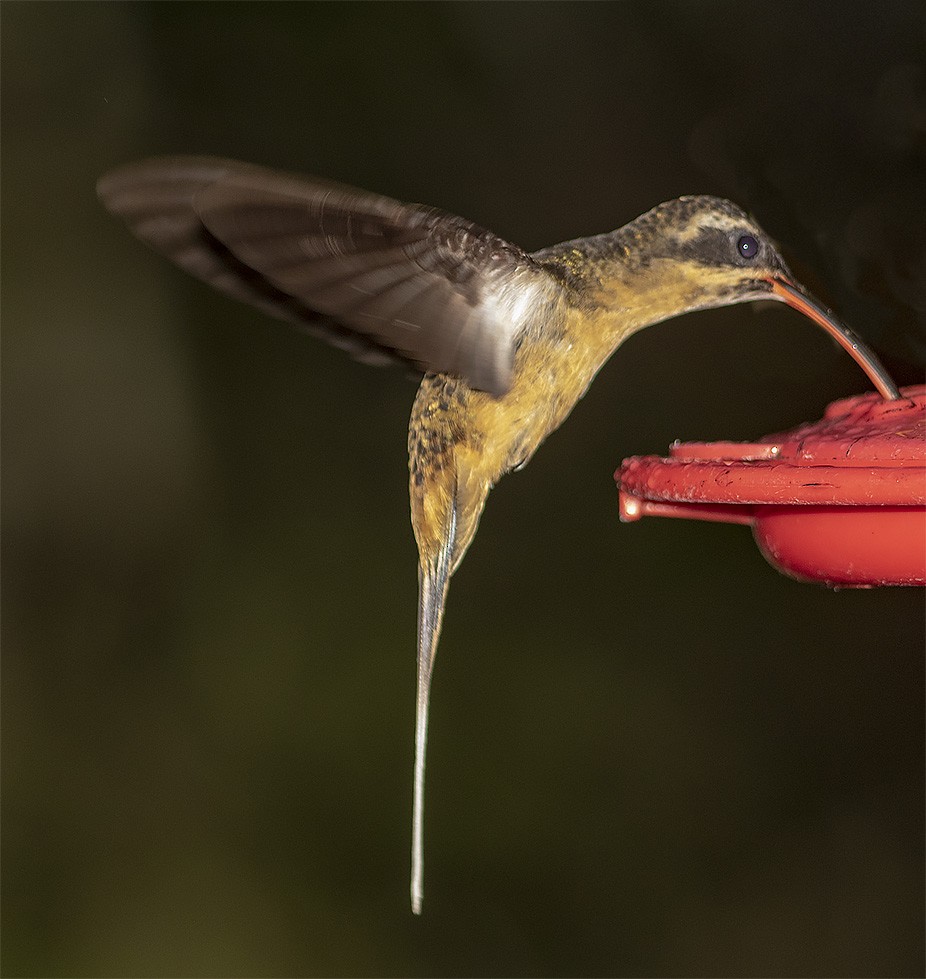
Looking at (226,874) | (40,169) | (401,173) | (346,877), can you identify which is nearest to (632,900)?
(346,877)

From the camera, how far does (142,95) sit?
Answer: 187 inches

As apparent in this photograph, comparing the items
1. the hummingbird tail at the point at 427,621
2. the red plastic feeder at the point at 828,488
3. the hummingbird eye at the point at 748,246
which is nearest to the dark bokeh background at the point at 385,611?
the hummingbird tail at the point at 427,621

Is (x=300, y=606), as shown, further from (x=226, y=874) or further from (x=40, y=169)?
(x=40, y=169)

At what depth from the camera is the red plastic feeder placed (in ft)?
4.54

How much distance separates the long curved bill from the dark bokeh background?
3158mm

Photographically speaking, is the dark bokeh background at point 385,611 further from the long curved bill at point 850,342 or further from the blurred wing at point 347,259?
the long curved bill at point 850,342

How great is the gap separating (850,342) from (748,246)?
0.90ft

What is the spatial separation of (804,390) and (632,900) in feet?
7.75

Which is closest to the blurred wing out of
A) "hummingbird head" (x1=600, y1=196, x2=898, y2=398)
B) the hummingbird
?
the hummingbird

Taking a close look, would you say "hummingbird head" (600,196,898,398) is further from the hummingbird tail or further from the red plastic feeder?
the hummingbird tail

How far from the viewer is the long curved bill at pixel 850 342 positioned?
172 centimetres

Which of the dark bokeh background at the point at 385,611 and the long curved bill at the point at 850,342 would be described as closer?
the long curved bill at the point at 850,342

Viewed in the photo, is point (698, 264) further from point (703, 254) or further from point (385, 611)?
point (385, 611)

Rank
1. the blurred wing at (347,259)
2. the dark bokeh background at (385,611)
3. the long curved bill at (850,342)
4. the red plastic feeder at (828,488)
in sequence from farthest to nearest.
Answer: the dark bokeh background at (385,611)
the long curved bill at (850,342)
the blurred wing at (347,259)
the red plastic feeder at (828,488)
